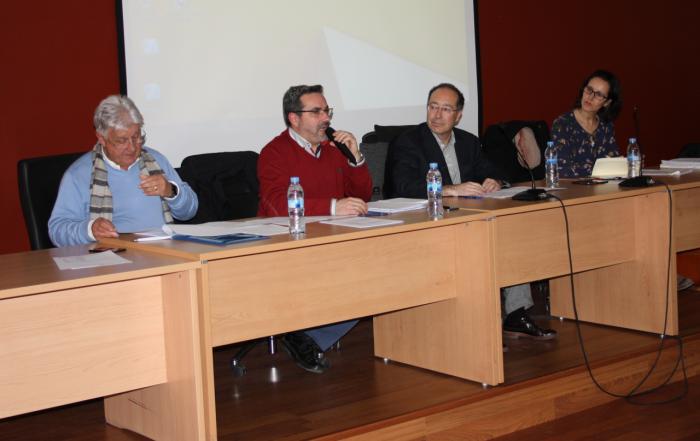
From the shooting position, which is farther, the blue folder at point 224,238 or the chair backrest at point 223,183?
the chair backrest at point 223,183

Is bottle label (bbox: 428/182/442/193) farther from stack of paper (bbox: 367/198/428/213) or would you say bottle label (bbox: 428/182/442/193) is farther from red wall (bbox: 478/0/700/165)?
red wall (bbox: 478/0/700/165)

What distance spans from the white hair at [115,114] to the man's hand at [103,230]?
347 millimetres

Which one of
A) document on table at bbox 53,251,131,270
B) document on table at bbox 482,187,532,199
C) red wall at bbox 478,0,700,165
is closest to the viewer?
document on table at bbox 53,251,131,270

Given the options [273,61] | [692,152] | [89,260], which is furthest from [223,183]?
[692,152]

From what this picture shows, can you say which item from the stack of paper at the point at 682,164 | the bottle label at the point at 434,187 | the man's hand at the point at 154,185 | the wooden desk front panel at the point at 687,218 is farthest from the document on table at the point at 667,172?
the man's hand at the point at 154,185

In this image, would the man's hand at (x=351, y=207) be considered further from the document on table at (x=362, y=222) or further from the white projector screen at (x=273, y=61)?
the white projector screen at (x=273, y=61)

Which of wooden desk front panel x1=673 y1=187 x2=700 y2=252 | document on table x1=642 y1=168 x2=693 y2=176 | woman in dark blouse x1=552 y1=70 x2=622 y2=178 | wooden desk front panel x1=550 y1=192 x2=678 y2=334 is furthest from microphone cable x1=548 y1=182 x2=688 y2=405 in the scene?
woman in dark blouse x1=552 y1=70 x2=622 y2=178

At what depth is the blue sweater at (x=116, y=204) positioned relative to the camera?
9.81 feet

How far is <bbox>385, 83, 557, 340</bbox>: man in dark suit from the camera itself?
3707 millimetres

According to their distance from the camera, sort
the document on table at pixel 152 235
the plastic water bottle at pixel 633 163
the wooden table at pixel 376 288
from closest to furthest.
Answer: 1. the wooden table at pixel 376 288
2. the document on table at pixel 152 235
3. the plastic water bottle at pixel 633 163

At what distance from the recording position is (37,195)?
3129 millimetres

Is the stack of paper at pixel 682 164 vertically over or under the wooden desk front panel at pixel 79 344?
over

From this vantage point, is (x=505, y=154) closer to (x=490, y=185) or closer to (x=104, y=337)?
(x=490, y=185)

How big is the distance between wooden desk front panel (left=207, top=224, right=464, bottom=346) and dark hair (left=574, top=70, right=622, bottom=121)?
5.03 feet
